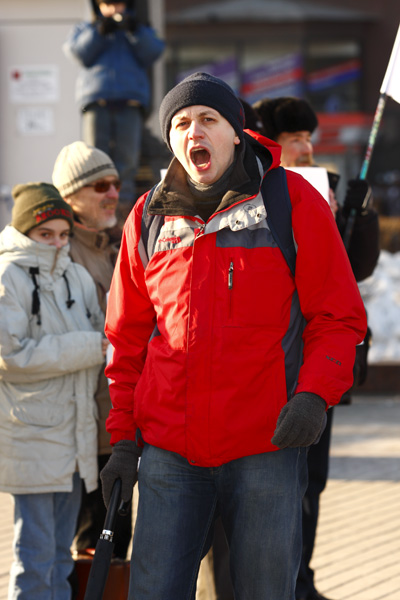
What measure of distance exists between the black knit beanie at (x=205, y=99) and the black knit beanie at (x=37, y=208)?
976 millimetres

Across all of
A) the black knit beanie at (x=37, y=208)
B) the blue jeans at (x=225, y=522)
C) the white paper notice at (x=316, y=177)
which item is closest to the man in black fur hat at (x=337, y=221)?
the white paper notice at (x=316, y=177)

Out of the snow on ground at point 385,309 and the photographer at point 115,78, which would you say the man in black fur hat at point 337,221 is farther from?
the snow on ground at point 385,309

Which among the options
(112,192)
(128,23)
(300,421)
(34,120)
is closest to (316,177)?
(112,192)

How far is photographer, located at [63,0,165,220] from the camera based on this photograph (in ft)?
24.7

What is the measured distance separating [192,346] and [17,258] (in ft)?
4.02

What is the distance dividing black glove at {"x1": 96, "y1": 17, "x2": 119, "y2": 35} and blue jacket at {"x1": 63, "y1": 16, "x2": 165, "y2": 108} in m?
0.05

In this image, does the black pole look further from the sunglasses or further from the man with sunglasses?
the sunglasses

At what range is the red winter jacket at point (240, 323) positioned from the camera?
2.75 meters

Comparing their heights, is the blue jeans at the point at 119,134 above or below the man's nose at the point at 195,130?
below

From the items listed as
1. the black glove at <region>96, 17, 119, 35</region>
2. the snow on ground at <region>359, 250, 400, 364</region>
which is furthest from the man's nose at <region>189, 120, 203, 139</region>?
the snow on ground at <region>359, 250, 400, 364</region>

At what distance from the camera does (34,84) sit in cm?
938

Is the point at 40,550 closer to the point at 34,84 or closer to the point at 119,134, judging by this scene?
the point at 119,134

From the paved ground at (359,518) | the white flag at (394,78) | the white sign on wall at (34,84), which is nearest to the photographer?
the white flag at (394,78)

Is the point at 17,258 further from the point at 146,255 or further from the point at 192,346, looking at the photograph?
the point at 192,346
